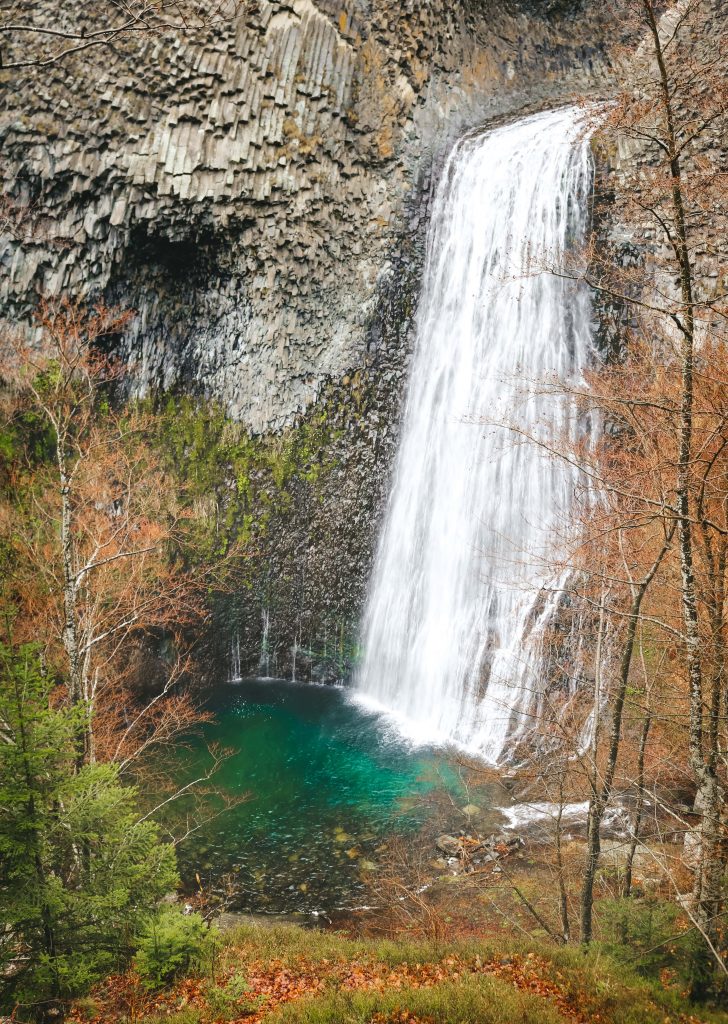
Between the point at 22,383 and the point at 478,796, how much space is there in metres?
Result: 16.7

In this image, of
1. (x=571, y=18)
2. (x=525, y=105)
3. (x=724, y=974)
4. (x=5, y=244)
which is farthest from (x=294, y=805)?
(x=571, y=18)

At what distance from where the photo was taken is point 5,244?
1900cm

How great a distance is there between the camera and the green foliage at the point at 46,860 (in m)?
5.08

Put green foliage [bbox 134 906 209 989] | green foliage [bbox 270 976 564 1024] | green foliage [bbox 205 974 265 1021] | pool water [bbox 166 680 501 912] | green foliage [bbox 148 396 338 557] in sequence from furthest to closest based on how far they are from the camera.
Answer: green foliage [bbox 148 396 338 557], pool water [bbox 166 680 501 912], green foliage [bbox 134 906 209 989], green foliage [bbox 205 974 265 1021], green foliage [bbox 270 976 564 1024]

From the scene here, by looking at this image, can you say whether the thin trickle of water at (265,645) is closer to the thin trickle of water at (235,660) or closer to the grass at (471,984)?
the thin trickle of water at (235,660)

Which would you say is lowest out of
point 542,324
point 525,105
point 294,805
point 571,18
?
point 294,805

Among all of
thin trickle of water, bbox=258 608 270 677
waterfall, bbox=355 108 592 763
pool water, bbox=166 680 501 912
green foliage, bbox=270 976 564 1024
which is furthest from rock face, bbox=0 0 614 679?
green foliage, bbox=270 976 564 1024

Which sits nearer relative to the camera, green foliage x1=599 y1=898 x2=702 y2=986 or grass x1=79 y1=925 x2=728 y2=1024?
grass x1=79 y1=925 x2=728 y2=1024

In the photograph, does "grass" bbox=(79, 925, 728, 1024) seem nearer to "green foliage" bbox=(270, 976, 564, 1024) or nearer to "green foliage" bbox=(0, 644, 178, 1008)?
"green foliage" bbox=(270, 976, 564, 1024)

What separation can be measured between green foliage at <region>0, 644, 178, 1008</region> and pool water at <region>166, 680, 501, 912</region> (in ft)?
20.2

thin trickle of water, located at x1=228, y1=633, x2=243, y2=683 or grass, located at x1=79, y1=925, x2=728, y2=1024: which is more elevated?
thin trickle of water, located at x1=228, y1=633, x2=243, y2=683

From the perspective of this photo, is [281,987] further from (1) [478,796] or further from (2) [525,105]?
(2) [525,105]

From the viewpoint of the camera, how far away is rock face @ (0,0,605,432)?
62.4ft

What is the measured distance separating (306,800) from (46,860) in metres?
9.43
